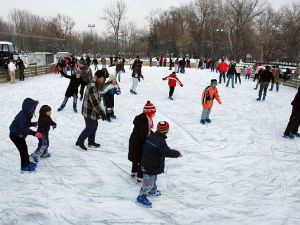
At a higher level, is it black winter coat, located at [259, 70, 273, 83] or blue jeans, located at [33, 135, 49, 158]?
black winter coat, located at [259, 70, 273, 83]

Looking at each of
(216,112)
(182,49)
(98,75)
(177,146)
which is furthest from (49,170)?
(182,49)

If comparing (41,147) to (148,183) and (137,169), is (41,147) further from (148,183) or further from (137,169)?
(148,183)

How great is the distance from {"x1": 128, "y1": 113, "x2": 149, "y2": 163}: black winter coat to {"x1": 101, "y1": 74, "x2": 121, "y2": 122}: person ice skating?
3.15m

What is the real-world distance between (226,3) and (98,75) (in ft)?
146

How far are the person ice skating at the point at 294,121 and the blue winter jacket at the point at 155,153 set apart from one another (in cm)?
447

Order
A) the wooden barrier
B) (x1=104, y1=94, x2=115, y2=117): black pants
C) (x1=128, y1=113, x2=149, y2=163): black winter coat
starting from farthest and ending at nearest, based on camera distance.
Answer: the wooden barrier → (x1=104, y1=94, x2=115, y2=117): black pants → (x1=128, y1=113, x2=149, y2=163): black winter coat

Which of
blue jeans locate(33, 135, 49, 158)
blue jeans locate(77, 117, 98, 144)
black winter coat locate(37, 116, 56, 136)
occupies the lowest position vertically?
blue jeans locate(33, 135, 49, 158)

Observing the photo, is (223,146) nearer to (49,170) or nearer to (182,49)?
(49,170)

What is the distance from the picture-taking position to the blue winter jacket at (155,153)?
316cm

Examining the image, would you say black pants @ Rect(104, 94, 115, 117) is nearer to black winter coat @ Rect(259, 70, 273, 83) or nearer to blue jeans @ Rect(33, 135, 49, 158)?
blue jeans @ Rect(33, 135, 49, 158)

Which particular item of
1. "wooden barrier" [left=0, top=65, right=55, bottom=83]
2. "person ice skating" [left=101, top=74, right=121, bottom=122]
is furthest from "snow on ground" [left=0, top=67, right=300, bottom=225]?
"wooden barrier" [left=0, top=65, right=55, bottom=83]

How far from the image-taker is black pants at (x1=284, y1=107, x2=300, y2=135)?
6.17 metres

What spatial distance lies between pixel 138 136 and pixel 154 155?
1.85ft

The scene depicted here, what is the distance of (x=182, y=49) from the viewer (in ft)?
145
